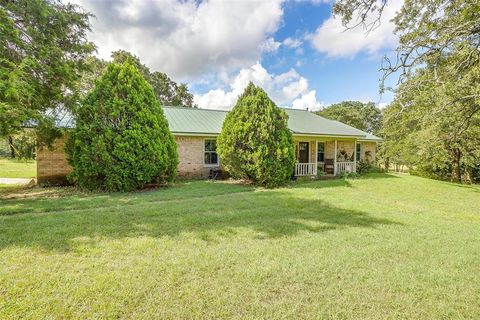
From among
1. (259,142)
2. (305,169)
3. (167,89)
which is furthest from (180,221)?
(167,89)

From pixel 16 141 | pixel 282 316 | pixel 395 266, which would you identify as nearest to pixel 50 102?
pixel 16 141

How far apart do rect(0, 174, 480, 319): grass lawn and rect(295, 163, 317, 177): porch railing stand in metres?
8.42

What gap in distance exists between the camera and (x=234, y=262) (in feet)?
13.0

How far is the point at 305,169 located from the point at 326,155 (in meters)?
4.06

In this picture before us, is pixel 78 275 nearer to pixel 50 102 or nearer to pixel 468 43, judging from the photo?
pixel 50 102

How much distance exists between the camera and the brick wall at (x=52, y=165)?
11961 mm

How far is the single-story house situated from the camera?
40.1 feet

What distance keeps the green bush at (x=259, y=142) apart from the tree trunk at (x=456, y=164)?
47.1 feet

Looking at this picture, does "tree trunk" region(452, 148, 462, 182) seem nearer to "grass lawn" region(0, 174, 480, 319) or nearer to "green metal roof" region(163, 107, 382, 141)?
"green metal roof" region(163, 107, 382, 141)

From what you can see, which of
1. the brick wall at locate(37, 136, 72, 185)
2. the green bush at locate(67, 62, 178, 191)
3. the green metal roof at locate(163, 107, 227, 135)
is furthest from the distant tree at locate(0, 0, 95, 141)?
the green metal roof at locate(163, 107, 227, 135)

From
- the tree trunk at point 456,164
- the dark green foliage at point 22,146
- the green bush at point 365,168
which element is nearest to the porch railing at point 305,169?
the green bush at point 365,168

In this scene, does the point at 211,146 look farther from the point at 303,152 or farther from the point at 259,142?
the point at 303,152

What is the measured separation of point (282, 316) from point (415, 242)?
3.76 metres

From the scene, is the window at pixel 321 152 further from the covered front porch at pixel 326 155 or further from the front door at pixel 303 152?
the front door at pixel 303 152
